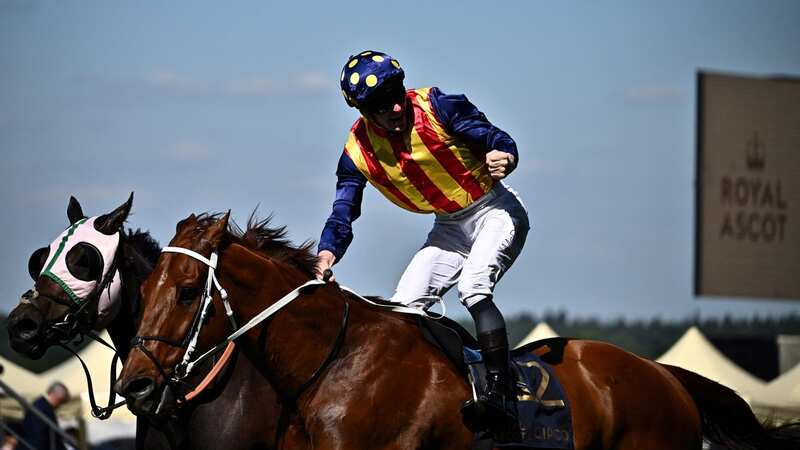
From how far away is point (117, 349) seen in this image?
719 cm

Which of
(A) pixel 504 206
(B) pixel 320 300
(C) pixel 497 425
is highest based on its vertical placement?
(A) pixel 504 206

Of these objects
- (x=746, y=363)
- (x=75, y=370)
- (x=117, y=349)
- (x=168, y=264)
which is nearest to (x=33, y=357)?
(x=117, y=349)

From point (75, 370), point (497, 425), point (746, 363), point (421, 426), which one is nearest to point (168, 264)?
point (421, 426)

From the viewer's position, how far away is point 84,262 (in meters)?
6.87

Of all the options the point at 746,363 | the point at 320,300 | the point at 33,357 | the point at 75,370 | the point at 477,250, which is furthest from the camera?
the point at 746,363

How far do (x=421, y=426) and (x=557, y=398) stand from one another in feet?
A: 2.94

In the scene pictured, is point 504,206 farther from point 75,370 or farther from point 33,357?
point 75,370

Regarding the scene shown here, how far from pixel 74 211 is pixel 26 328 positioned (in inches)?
36.5

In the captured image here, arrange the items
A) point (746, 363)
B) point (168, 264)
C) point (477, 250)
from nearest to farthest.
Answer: point (168, 264), point (477, 250), point (746, 363)

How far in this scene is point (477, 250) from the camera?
6.06m

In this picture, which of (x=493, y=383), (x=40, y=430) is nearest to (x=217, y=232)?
(x=493, y=383)

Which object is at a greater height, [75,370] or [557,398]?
[557,398]

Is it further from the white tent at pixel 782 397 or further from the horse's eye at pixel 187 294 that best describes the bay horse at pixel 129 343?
the white tent at pixel 782 397

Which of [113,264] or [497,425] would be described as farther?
[113,264]
